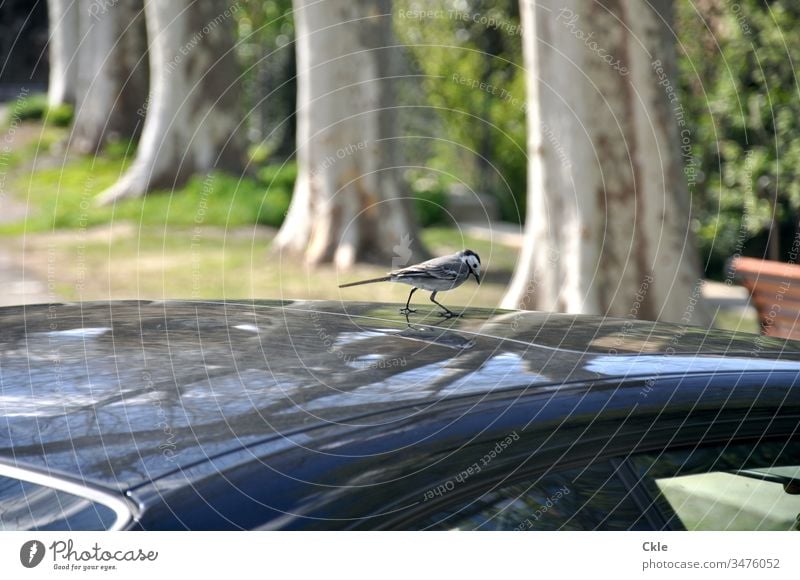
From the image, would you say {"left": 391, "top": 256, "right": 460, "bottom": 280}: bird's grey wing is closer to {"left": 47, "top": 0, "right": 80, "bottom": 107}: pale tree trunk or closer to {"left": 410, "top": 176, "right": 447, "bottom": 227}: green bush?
{"left": 410, "top": 176, "right": 447, "bottom": 227}: green bush

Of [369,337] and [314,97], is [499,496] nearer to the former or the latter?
[369,337]

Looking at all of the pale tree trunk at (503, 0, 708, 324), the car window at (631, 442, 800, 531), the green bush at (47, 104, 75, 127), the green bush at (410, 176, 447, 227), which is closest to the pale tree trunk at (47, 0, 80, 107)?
the green bush at (47, 104, 75, 127)

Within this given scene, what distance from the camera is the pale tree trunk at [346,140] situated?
1070 centimetres

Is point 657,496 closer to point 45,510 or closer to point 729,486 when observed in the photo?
point 729,486

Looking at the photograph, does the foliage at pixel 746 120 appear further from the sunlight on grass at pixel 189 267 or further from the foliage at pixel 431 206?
the foliage at pixel 431 206

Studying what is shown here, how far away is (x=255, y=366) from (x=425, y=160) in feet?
56.6

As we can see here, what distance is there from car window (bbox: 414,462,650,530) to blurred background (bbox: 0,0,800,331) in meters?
0.70

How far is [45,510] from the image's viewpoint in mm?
1561

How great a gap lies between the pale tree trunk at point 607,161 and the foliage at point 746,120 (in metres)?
2.57

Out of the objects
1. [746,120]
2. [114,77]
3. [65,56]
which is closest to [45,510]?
[746,120]

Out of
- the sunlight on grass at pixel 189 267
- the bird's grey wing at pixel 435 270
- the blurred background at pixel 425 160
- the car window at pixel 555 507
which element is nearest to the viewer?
the car window at pixel 555 507

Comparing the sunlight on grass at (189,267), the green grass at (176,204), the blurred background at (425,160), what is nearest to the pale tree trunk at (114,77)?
the blurred background at (425,160)

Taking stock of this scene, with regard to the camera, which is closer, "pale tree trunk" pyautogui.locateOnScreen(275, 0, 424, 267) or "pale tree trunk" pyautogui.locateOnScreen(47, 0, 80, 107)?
"pale tree trunk" pyautogui.locateOnScreen(275, 0, 424, 267)

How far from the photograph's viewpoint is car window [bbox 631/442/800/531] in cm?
217
